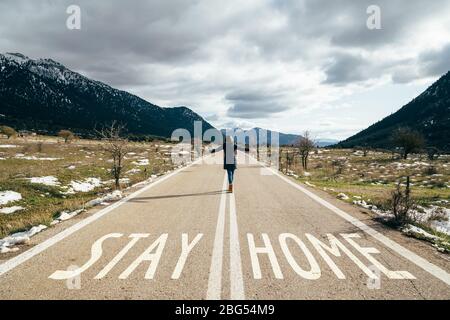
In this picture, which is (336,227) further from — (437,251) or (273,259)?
(273,259)

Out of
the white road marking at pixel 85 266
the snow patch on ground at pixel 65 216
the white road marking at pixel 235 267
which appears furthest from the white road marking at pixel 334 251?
the snow patch on ground at pixel 65 216

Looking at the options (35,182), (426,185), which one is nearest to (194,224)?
(35,182)

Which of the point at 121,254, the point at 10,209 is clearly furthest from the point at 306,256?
the point at 10,209

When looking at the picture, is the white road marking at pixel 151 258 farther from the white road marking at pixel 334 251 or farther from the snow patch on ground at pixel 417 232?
the snow patch on ground at pixel 417 232

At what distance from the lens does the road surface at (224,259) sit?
4.36 metres

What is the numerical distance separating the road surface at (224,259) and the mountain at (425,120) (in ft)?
367

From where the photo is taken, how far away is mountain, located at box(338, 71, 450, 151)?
397ft

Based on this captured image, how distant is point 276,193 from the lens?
12875mm

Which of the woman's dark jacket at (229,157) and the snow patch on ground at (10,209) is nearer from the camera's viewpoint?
the snow patch on ground at (10,209)

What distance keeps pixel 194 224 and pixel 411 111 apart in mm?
194385

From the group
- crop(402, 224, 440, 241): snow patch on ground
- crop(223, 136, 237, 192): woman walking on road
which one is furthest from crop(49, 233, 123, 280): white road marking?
crop(223, 136, 237, 192): woman walking on road

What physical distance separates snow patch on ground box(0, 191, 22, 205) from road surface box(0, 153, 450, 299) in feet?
23.5

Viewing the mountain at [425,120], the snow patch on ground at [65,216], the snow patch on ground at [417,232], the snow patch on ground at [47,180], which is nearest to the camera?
the snow patch on ground at [417,232]
